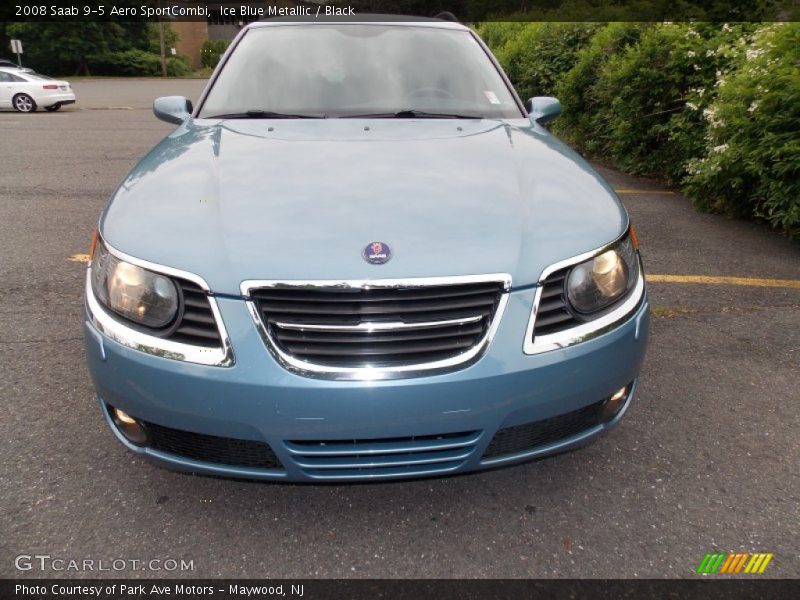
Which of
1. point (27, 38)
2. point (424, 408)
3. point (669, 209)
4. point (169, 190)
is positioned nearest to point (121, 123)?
point (669, 209)

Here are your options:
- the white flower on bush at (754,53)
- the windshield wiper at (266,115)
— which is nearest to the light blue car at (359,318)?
the windshield wiper at (266,115)

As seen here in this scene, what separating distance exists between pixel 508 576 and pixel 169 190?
5.54 ft

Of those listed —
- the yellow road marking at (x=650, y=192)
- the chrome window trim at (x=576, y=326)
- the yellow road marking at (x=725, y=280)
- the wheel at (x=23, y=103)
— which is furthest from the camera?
the wheel at (x=23, y=103)

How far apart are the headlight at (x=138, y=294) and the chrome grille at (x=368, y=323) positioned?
27 centimetres

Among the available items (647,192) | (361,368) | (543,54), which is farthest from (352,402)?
(543,54)

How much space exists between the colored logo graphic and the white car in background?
824 inches

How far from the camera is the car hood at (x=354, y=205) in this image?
1891 millimetres

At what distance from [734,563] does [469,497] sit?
847mm

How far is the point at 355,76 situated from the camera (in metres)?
3.25

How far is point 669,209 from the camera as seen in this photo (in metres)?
6.30

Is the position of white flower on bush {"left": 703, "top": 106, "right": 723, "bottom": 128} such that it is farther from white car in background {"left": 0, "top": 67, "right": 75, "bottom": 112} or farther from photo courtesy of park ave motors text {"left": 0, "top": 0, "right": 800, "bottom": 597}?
white car in background {"left": 0, "top": 67, "right": 75, "bottom": 112}

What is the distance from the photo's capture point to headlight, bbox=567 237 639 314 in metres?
2.00

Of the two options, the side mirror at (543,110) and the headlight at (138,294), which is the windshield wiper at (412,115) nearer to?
the side mirror at (543,110)
